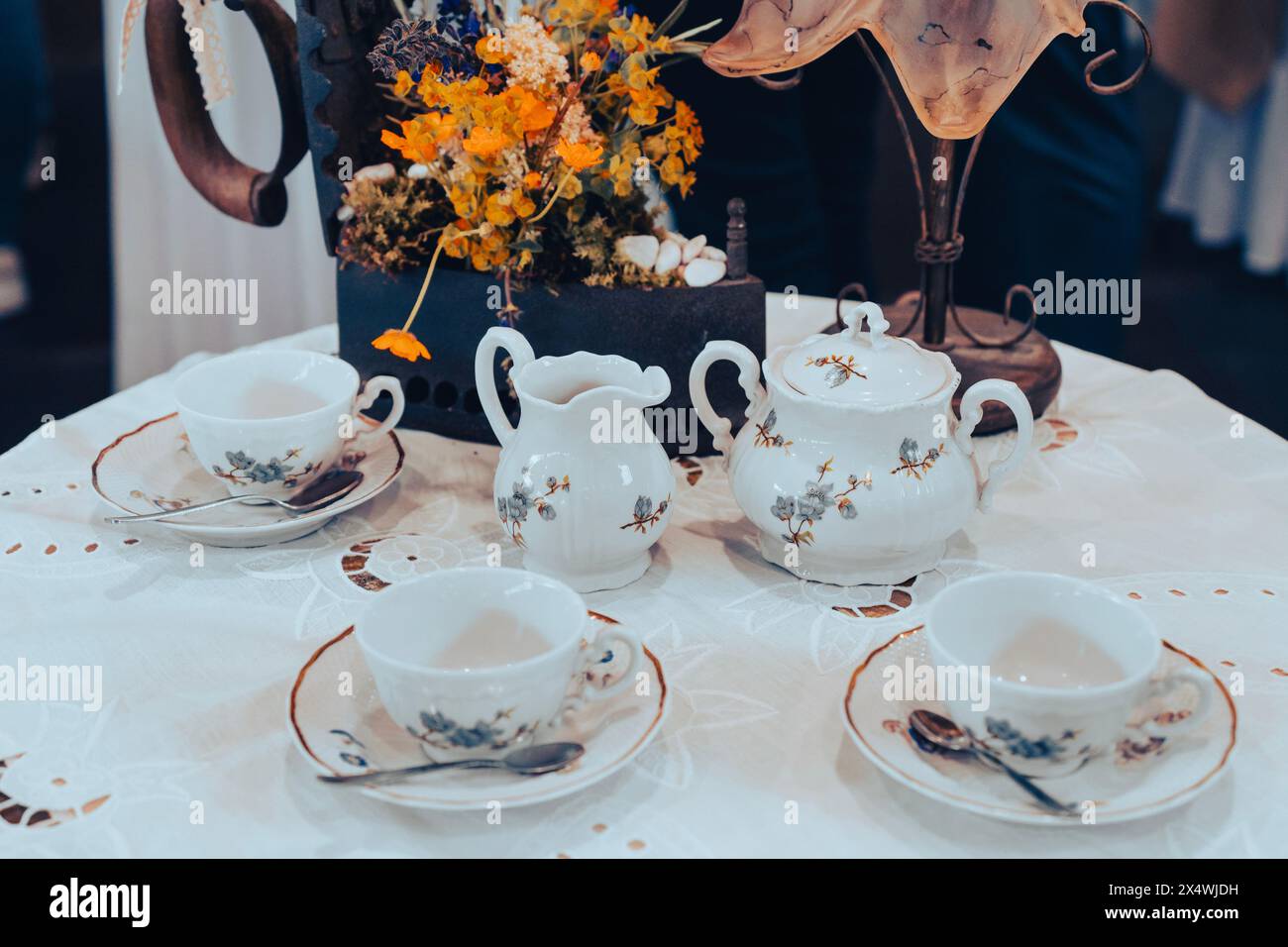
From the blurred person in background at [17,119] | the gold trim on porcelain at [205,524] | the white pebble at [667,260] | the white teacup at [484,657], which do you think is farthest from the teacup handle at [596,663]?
the blurred person in background at [17,119]

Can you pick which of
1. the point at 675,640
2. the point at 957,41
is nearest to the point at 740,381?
the point at 675,640

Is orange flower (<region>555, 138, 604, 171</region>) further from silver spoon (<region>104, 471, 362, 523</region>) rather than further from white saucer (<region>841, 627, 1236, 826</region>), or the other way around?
white saucer (<region>841, 627, 1236, 826</region>)

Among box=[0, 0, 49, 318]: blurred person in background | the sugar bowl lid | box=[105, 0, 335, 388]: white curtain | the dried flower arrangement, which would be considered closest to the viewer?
the sugar bowl lid

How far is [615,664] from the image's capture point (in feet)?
2.87

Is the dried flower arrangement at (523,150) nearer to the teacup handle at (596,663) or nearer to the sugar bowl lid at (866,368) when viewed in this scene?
the sugar bowl lid at (866,368)

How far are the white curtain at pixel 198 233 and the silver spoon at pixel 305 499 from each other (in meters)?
1.48

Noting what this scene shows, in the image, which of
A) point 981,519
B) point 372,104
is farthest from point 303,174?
point 981,519

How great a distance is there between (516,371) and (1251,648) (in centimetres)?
59

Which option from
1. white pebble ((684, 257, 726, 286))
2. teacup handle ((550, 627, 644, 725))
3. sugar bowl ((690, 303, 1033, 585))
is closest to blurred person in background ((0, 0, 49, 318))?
white pebble ((684, 257, 726, 286))

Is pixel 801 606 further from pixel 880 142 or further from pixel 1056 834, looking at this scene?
pixel 880 142

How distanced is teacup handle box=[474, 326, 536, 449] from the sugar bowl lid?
214 mm

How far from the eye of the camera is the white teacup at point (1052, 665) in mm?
755

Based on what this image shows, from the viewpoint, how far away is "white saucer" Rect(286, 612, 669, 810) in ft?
2.52

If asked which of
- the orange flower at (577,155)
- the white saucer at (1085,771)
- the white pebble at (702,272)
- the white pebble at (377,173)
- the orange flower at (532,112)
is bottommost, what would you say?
the white saucer at (1085,771)
